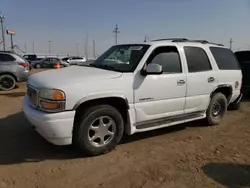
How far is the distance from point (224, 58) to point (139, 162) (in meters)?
3.52

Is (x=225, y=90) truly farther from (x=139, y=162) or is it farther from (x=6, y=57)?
(x=6, y=57)

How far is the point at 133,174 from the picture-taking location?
352 cm

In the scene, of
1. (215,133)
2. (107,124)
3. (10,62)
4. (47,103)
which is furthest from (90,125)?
(10,62)

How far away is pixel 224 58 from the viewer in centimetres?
601

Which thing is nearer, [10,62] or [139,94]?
[139,94]

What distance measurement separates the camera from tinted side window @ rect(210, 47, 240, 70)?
228 inches

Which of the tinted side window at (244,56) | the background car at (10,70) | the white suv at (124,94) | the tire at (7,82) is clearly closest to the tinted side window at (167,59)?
the white suv at (124,94)

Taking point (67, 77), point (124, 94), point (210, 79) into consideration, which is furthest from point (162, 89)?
point (67, 77)

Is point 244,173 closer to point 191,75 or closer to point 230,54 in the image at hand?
point 191,75

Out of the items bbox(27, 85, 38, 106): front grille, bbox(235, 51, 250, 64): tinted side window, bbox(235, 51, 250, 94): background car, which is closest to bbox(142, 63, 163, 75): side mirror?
bbox(27, 85, 38, 106): front grille

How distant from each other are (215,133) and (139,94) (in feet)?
6.97

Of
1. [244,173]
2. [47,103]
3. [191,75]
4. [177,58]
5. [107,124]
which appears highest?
[177,58]

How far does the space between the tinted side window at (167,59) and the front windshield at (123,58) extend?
22cm

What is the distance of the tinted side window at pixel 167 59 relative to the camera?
4.68 metres
